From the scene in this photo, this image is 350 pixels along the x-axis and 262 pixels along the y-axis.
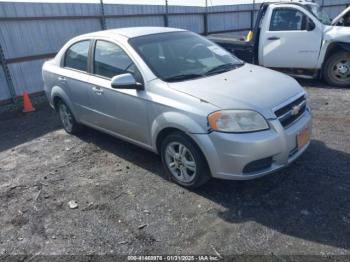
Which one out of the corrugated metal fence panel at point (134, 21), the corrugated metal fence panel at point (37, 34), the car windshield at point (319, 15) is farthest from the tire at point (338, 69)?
the corrugated metal fence panel at point (37, 34)

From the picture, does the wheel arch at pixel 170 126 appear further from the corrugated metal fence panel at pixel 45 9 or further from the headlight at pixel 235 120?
the corrugated metal fence panel at pixel 45 9

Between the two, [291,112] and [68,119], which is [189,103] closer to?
[291,112]

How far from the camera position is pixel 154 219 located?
3256 mm

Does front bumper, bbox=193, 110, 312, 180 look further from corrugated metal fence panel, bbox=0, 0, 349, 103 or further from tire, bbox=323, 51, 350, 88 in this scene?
corrugated metal fence panel, bbox=0, 0, 349, 103

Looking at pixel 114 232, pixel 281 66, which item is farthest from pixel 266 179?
pixel 281 66

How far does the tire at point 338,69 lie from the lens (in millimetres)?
7180

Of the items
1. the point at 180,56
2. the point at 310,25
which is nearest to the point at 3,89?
the point at 180,56

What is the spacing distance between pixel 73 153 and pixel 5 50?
4.14 meters

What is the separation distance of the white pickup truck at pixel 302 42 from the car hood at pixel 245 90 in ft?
13.3

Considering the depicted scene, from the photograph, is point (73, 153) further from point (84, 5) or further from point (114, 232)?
point (84, 5)

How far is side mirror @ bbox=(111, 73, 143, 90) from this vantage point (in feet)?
12.0

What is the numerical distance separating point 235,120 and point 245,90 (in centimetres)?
46

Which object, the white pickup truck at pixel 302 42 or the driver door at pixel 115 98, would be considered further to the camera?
the white pickup truck at pixel 302 42

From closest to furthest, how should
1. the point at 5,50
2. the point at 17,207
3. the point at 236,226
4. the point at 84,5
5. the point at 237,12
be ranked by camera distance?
the point at 236,226 → the point at 17,207 → the point at 5,50 → the point at 84,5 → the point at 237,12
